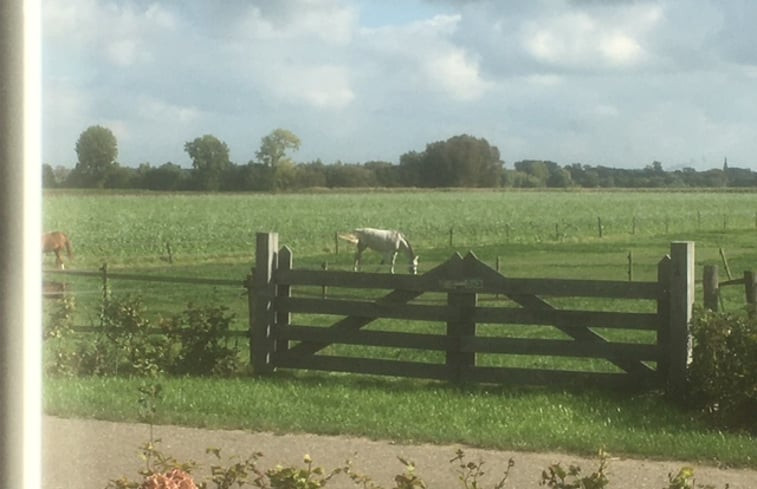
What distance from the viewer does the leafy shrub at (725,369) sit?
4992 millimetres

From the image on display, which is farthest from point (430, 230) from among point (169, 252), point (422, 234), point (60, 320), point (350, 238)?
point (60, 320)

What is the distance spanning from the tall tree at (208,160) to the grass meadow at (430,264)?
1.11ft

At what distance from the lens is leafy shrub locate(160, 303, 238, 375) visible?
6.70 meters

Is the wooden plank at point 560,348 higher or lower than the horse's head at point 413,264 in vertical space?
lower

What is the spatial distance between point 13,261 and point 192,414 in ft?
13.6

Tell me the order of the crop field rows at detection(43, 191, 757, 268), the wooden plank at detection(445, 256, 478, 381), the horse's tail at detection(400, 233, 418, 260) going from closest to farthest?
the crop field rows at detection(43, 191, 757, 268), the wooden plank at detection(445, 256, 478, 381), the horse's tail at detection(400, 233, 418, 260)

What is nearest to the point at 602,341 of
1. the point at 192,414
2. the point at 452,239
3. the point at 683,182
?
the point at 192,414

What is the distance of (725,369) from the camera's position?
516cm

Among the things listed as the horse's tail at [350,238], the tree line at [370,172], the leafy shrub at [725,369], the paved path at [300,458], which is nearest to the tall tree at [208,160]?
the tree line at [370,172]

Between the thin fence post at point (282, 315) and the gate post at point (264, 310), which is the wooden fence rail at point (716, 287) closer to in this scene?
the thin fence post at point (282, 315)

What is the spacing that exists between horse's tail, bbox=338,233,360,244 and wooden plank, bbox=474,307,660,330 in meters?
5.88

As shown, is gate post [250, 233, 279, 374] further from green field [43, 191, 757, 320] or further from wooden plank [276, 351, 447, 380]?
green field [43, 191, 757, 320]

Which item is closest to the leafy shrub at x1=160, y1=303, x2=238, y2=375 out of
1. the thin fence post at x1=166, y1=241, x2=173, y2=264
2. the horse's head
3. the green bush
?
the green bush

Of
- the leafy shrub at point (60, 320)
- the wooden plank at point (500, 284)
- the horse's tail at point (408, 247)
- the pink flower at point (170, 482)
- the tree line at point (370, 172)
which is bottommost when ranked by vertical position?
the leafy shrub at point (60, 320)
